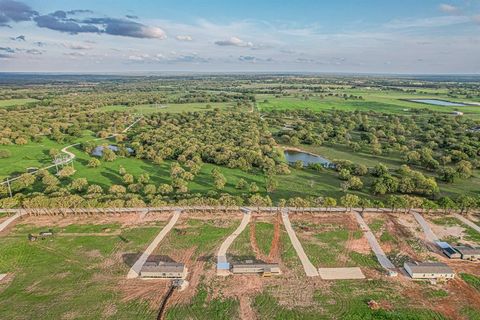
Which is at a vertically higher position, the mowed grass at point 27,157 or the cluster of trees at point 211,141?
the cluster of trees at point 211,141

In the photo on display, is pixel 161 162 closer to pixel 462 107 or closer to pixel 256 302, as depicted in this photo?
pixel 256 302

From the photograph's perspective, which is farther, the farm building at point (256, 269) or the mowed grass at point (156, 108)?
the mowed grass at point (156, 108)

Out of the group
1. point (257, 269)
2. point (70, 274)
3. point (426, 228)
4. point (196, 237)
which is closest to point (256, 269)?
point (257, 269)

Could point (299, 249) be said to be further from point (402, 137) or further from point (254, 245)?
point (402, 137)

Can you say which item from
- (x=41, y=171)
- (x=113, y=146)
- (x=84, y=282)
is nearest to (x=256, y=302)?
(x=84, y=282)

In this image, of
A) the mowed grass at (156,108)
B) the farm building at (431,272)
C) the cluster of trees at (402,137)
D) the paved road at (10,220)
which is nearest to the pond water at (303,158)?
the cluster of trees at (402,137)

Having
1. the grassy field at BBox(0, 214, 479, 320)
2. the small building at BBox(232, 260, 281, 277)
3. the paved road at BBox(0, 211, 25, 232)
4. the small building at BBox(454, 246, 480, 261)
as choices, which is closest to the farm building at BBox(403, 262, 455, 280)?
the grassy field at BBox(0, 214, 479, 320)

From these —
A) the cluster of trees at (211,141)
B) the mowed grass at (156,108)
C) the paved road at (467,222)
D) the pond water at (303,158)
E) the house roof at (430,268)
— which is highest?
the mowed grass at (156,108)

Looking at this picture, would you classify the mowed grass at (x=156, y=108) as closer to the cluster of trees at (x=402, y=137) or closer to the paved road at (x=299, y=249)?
the cluster of trees at (x=402, y=137)
